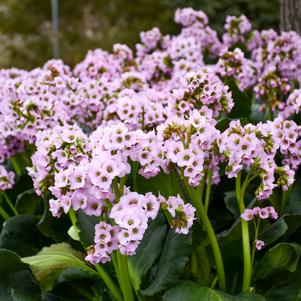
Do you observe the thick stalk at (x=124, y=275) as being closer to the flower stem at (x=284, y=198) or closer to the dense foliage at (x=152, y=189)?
the dense foliage at (x=152, y=189)

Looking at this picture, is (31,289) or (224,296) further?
(31,289)

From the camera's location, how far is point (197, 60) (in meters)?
3.39

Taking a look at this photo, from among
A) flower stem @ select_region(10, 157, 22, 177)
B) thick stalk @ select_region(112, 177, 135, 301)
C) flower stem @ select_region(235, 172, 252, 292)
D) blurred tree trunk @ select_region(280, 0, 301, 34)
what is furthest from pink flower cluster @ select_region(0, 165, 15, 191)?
blurred tree trunk @ select_region(280, 0, 301, 34)

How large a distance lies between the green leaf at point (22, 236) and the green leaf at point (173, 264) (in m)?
0.77

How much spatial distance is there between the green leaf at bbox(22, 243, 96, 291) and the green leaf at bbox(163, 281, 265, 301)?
1.17 ft

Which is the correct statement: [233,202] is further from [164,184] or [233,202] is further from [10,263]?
[10,263]

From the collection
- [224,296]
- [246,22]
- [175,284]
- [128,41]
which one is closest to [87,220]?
[175,284]

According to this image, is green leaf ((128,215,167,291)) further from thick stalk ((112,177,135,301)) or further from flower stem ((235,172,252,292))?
flower stem ((235,172,252,292))

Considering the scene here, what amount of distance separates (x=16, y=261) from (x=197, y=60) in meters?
1.74

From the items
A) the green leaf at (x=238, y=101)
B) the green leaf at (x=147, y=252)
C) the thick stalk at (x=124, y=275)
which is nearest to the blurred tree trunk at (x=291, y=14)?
the green leaf at (x=238, y=101)

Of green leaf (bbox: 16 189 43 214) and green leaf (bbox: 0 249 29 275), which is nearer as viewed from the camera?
green leaf (bbox: 0 249 29 275)

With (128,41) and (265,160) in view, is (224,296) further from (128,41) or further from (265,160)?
(128,41)

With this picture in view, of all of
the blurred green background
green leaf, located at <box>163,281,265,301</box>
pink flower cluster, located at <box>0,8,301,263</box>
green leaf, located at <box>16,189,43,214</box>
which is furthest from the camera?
the blurred green background

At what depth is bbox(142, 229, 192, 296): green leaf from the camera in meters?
1.85
